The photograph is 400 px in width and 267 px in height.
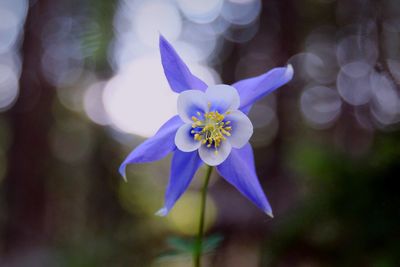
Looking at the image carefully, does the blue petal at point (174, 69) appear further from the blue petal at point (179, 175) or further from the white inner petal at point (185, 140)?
the blue petal at point (179, 175)

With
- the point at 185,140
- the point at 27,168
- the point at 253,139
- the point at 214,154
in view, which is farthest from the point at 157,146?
the point at 253,139

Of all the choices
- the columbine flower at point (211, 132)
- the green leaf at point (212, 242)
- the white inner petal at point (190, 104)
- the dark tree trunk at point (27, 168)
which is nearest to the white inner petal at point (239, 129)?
the columbine flower at point (211, 132)

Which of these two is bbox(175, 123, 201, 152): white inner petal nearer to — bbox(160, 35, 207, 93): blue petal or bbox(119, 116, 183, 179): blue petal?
bbox(119, 116, 183, 179): blue petal

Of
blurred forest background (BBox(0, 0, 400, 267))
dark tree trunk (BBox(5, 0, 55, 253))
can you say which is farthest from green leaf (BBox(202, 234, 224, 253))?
dark tree trunk (BBox(5, 0, 55, 253))

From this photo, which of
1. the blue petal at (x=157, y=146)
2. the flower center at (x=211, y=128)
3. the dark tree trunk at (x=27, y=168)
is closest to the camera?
the blue petal at (x=157, y=146)

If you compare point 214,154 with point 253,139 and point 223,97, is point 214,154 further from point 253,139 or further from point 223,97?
point 253,139

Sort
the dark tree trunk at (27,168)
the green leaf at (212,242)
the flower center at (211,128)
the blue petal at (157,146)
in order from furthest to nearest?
the dark tree trunk at (27,168) → the green leaf at (212,242) → the flower center at (211,128) → the blue petal at (157,146)
